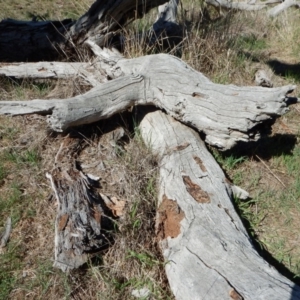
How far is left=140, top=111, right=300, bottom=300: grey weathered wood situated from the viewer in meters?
2.79

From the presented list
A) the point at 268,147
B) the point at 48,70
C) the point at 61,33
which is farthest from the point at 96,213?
the point at 61,33

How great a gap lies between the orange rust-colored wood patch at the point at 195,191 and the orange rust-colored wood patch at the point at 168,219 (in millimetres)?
146

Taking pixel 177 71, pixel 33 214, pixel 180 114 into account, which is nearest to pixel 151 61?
pixel 177 71

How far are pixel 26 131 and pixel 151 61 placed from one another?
1.28 m

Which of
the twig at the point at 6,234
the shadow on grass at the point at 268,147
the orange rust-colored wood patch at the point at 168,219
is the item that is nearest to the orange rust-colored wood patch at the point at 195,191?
the orange rust-colored wood patch at the point at 168,219

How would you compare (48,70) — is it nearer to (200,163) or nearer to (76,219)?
(200,163)

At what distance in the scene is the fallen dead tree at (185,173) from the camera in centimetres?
293

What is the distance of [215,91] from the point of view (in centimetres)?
416

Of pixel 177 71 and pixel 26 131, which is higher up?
pixel 177 71

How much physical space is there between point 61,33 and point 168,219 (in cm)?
307

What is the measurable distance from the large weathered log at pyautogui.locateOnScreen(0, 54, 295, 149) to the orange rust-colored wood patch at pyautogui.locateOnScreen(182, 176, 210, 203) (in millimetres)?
552

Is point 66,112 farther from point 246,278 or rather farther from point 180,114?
point 246,278

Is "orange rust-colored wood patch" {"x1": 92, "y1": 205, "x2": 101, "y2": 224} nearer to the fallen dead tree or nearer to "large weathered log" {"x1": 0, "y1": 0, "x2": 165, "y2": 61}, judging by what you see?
the fallen dead tree

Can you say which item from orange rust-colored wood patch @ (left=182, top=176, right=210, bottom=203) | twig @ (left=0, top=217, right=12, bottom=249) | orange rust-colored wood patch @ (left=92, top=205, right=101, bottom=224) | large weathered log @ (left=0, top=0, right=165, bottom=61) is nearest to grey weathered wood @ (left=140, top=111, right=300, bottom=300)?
orange rust-colored wood patch @ (left=182, top=176, right=210, bottom=203)
